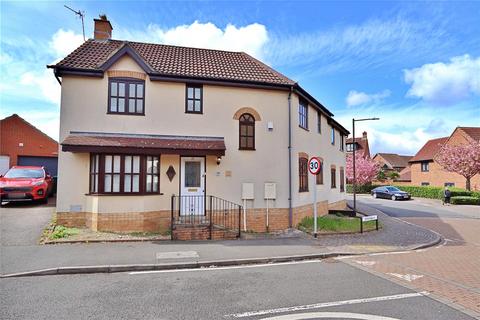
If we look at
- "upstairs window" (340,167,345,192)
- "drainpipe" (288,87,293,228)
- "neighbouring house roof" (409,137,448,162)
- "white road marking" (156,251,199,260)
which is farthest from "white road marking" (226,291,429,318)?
"neighbouring house roof" (409,137,448,162)

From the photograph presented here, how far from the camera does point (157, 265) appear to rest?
23.6 ft

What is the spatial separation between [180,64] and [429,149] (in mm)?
41514

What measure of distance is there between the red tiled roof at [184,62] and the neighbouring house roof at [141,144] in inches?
92.7

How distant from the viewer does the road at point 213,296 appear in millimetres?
4719

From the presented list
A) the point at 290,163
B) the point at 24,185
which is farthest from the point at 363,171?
the point at 24,185

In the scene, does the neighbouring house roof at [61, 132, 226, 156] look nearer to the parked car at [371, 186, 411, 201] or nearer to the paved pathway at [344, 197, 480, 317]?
the paved pathway at [344, 197, 480, 317]

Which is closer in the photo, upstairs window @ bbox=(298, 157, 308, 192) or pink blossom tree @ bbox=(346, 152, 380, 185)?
upstairs window @ bbox=(298, 157, 308, 192)

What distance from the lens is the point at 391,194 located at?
34875 mm

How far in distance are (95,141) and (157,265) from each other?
5.46 m

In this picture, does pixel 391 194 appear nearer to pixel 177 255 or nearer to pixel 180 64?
pixel 180 64

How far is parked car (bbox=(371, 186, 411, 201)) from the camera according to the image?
111 ft

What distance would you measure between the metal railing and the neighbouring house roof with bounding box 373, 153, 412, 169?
55.0 metres

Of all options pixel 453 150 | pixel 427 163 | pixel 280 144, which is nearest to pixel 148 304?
pixel 280 144

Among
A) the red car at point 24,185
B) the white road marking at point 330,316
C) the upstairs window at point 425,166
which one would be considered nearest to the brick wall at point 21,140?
the red car at point 24,185
